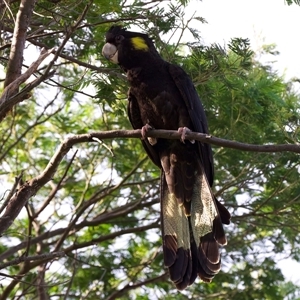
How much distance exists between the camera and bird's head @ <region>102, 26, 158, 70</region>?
12.4 ft

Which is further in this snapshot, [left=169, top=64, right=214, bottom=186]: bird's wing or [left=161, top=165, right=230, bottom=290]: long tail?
[left=169, top=64, right=214, bottom=186]: bird's wing

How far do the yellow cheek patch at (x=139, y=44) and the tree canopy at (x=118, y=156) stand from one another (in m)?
0.08

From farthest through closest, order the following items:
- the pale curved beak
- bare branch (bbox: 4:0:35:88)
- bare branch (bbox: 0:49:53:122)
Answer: the pale curved beak
bare branch (bbox: 4:0:35:88)
bare branch (bbox: 0:49:53:122)

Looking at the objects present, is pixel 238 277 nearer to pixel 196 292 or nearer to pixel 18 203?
pixel 196 292

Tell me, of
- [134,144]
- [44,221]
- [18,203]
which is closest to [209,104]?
[134,144]

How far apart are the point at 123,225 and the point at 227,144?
323cm

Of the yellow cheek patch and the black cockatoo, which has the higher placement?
the yellow cheek patch

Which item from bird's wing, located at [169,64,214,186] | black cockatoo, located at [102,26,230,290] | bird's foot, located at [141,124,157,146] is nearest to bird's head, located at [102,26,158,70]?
black cockatoo, located at [102,26,230,290]

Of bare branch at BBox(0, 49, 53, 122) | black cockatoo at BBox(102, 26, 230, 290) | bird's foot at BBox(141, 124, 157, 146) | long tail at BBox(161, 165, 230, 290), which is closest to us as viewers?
bare branch at BBox(0, 49, 53, 122)

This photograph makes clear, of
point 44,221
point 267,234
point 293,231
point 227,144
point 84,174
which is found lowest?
point 227,144

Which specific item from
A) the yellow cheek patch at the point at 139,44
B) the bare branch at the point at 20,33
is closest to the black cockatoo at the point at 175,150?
the yellow cheek patch at the point at 139,44

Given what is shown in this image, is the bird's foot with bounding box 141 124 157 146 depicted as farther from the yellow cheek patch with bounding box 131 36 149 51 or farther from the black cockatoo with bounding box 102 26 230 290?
the yellow cheek patch with bounding box 131 36 149 51

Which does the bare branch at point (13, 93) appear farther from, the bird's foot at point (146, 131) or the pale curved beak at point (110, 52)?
the pale curved beak at point (110, 52)

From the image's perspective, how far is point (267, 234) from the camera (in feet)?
19.6
